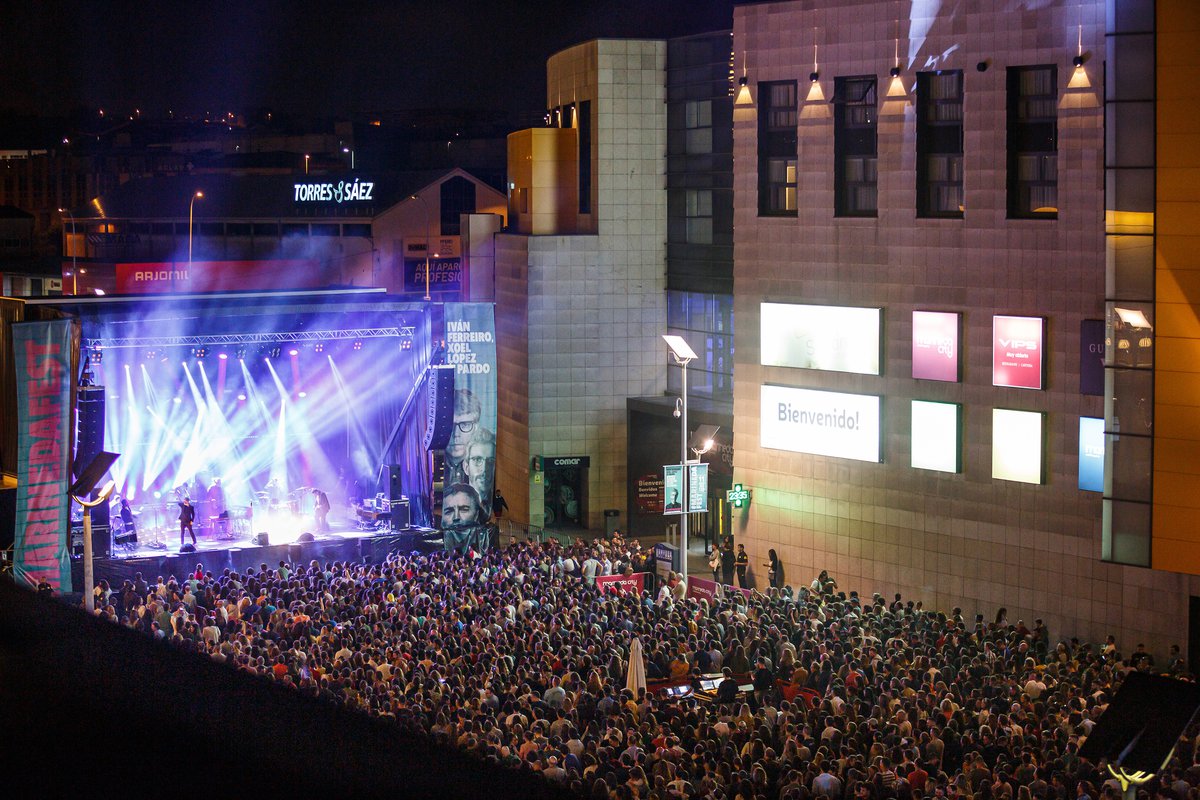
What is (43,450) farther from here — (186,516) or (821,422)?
(821,422)

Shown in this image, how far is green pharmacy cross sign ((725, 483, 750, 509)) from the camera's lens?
30406 mm

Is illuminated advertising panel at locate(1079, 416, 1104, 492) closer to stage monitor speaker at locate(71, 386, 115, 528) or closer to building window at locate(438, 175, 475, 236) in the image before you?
stage monitor speaker at locate(71, 386, 115, 528)

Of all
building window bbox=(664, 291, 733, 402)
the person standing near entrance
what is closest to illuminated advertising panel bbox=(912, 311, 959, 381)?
the person standing near entrance

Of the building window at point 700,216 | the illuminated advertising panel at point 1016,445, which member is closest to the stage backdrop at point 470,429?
the building window at point 700,216

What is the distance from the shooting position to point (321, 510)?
33312 mm

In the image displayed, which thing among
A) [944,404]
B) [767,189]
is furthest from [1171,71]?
[767,189]

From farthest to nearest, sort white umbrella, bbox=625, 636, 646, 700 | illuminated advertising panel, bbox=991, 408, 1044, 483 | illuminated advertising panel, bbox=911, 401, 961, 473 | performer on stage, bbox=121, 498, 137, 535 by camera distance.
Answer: performer on stage, bbox=121, 498, 137, 535
illuminated advertising panel, bbox=911, 401, 961, 473
illuminated advertising panel, bbox=991, 408, 1044, 483
white umbrella, bbox=625, 636, 646, 700

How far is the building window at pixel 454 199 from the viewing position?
70438 millimetres

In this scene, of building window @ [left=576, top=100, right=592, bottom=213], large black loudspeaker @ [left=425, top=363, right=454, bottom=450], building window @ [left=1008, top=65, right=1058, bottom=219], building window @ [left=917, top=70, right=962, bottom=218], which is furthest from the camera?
building window @ [left=576, top=100, right=592, bottom=213]

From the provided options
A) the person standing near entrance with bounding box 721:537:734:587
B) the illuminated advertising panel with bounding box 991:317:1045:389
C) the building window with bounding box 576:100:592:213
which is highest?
the building window with bounding box 576:100:592:213

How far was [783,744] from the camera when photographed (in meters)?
14.5

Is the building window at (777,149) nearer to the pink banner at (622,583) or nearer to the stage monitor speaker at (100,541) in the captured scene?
the pink banner at (622,583)

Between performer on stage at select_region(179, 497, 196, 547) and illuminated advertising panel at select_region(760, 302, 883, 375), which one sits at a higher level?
illuminated advertising panel at select_region(760, 302, 883, 375)

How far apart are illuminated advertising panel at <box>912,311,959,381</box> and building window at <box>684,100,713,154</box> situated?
11.1 metres
